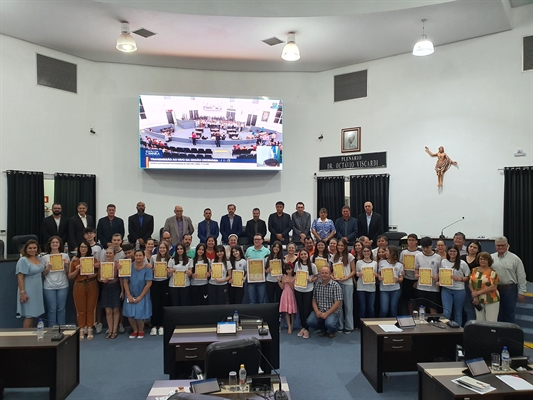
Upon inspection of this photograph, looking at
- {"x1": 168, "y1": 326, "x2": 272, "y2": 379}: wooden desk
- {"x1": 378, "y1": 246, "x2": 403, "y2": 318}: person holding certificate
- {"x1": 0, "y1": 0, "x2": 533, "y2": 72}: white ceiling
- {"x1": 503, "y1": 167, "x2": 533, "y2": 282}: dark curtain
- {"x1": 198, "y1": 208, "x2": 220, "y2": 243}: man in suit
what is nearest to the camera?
{"x1": 168, "y1": 326, "x2": 272, "y2": 379}: wooden desk

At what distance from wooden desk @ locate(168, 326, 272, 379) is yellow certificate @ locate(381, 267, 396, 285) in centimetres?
286

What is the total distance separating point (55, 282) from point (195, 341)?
3.38 meters

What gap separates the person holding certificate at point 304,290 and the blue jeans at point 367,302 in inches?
34.2

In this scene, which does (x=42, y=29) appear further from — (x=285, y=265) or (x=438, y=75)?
(x=438, y=75)

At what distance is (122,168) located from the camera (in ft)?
33.8

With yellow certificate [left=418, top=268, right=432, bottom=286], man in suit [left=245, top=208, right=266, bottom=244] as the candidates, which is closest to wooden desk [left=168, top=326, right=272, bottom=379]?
yellow certificate [left=418, top=268, right=432, bottom=286]

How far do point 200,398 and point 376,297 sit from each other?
5.52 m

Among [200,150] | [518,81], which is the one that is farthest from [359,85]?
[200,150]

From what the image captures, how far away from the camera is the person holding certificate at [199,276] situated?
671 centimetres

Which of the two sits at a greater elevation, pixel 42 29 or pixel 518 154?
pixel 42 29

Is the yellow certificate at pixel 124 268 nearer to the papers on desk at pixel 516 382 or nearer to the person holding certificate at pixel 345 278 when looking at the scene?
the person holding certificate at pixel 345 278

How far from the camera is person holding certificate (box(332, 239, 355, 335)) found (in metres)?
6.89

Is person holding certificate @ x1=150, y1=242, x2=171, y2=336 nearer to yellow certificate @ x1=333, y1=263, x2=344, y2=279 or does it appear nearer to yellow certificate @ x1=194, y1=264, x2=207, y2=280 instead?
yellow certificate @ x1=194, y1=264, x2=207, y2=280

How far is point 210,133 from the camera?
10273 millimetres
